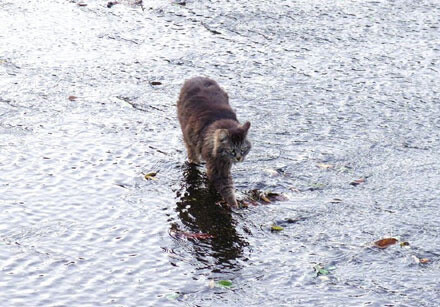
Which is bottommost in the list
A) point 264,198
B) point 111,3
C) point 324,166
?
point 264,198

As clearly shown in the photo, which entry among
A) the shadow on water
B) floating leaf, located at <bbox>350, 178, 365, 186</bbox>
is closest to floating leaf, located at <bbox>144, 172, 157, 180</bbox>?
the shadow on water

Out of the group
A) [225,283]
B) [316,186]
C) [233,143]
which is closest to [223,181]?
[233,143]

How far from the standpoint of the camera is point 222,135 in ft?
23.4

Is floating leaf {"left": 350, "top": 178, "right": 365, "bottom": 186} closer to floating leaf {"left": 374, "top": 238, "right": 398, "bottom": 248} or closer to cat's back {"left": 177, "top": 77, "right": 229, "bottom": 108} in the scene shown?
floating leaf {"left": 374, "top": 238, "right": 398, "bottom": 248}

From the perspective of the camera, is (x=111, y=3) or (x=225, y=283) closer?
(x=225, y=283)

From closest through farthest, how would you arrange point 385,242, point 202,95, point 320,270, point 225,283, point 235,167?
1. point 225,283
2. point 320,270
3. point 385,242
4. point 235,167
5. point 202,95

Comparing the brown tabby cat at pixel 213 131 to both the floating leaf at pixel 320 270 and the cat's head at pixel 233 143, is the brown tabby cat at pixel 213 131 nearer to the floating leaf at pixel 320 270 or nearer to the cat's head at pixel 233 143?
the cat's head at pixel 233 143

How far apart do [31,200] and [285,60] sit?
4.17m

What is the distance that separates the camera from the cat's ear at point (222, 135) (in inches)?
279

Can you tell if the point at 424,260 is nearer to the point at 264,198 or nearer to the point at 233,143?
the point at 264,198

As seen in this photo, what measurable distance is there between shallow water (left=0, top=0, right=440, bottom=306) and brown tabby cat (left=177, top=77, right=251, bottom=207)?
7.6 inches

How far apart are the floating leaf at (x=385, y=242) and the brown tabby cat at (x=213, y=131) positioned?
1223mm

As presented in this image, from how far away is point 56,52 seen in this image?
1023cm

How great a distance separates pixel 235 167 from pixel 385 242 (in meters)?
1.86
